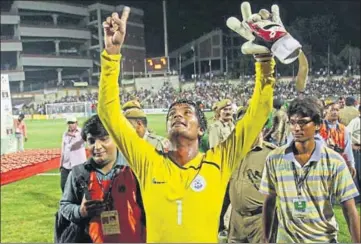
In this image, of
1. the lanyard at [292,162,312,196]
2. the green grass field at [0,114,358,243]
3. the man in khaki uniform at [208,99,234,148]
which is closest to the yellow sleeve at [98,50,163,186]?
the lanyard at [292,162,312,196]

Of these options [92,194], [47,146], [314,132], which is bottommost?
[47,146]

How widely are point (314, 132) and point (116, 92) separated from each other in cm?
136

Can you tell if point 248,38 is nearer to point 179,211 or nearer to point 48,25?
point 179,211

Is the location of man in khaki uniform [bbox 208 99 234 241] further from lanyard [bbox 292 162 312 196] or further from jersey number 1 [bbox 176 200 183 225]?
jersey number 1 [bbox 176 200 183 225]

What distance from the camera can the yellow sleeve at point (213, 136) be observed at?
196 inches

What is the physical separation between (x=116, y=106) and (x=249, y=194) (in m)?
1.93

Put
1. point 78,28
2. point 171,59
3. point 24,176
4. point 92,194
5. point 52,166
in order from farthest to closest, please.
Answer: point 78,28 < point 171,59 < point 52,166 < point 24,176 < point 92,194

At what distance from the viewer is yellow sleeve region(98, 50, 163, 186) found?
2.53 m

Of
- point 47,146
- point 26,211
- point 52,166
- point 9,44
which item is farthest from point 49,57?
point 26,211

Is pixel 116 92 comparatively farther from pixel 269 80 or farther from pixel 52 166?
pixel 52 166

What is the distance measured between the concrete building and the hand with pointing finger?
54.1 m

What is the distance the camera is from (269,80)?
2.60 m

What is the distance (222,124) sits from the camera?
5324 mm

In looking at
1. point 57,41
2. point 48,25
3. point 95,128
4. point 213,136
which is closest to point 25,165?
point 213,136
